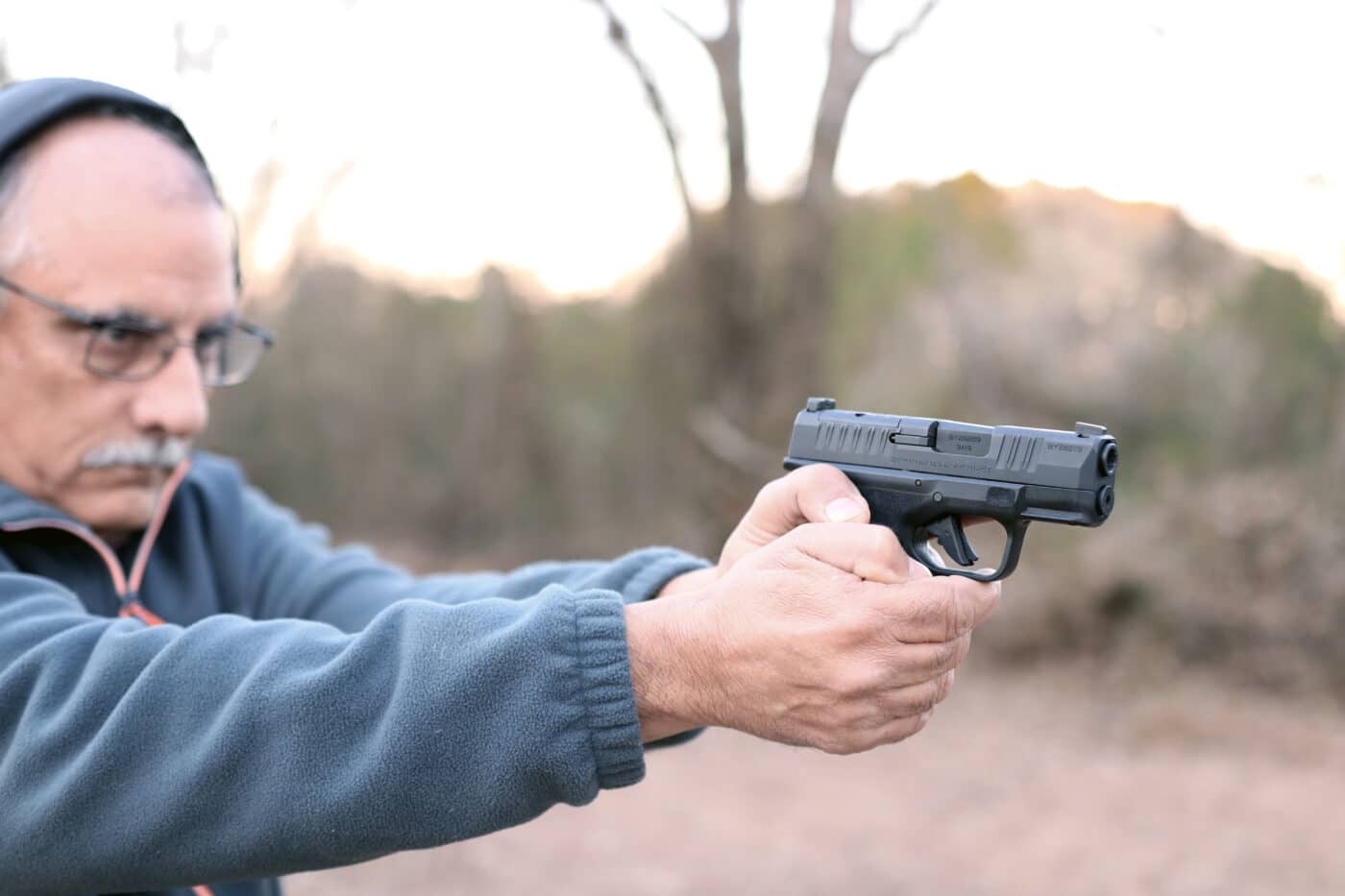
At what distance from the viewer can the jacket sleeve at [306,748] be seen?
4.75 ft

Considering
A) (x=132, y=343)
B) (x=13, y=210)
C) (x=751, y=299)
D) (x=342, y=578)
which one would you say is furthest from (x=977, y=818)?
(x=13, y=210)

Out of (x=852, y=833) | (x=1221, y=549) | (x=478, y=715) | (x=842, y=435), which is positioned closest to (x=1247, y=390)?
(x=1221, y=549)

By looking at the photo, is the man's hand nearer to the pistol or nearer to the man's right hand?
the pistol

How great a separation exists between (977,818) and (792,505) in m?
4.96

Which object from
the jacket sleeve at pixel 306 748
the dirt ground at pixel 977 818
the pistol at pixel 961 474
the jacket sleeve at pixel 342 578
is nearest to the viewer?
the jacket sleeve at pixel 306 748

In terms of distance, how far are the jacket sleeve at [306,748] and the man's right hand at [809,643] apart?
0.08m

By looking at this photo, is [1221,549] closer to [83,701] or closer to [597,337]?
[597,337]

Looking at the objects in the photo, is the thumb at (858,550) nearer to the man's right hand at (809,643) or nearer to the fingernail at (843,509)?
the man's right hand at (809,643)

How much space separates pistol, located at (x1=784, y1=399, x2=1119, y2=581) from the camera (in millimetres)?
1658

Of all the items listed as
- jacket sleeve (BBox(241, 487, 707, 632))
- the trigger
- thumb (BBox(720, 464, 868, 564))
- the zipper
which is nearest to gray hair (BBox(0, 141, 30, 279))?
the zipper

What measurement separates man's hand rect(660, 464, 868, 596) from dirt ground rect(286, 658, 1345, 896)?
152 inches

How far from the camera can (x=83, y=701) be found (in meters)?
1.49

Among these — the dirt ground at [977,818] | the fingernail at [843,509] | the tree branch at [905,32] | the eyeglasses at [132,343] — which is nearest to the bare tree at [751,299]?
the tree branch at [905,32]

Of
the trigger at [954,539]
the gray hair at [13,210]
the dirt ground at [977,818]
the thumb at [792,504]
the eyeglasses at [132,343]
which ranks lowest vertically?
the dirt ground at [977,818]
